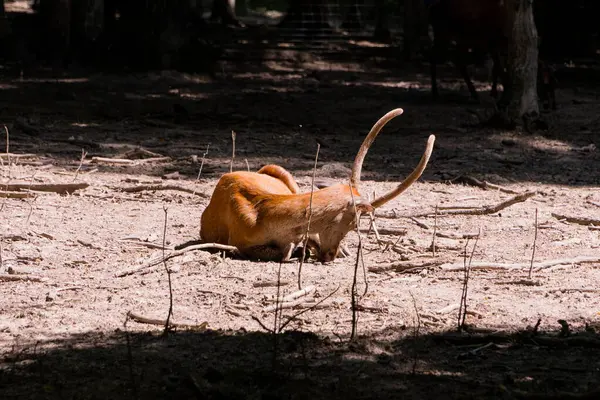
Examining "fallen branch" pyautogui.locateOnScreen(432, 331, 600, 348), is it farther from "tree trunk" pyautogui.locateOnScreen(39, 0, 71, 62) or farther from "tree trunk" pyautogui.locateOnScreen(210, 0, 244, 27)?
"tree trunk" pyautogui.locateOnScreen(210, 0, 244, 27)

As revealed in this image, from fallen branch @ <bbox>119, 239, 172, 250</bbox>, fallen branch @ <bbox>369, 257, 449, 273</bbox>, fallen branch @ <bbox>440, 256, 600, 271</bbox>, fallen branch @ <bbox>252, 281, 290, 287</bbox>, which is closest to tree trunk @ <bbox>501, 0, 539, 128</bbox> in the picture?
fallen branch @ <bbox>440, 256, 600, 271</bbox>

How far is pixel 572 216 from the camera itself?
7.29 m

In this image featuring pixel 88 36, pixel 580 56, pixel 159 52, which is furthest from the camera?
pixel 580 56

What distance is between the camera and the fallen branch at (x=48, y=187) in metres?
7.42

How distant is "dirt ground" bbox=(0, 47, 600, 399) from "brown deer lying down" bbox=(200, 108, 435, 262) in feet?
0.44

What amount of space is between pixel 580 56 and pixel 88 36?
32.3 ft

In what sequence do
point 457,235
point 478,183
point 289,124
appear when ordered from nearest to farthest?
point 457,235, point 478,183, point 289,124

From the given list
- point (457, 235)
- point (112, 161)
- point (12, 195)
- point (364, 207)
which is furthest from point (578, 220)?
point (112, 161)

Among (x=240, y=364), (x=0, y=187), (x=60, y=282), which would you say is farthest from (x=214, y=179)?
(x=240, y=364)

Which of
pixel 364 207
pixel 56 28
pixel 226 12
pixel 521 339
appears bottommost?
pixel 226 12

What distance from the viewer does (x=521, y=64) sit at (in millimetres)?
11914

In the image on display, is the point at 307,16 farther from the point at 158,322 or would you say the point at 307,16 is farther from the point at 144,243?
the point at 158,322

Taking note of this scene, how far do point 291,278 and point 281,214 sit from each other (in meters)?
0.35

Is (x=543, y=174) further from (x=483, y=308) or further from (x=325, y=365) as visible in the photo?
(x=325, y=365)
